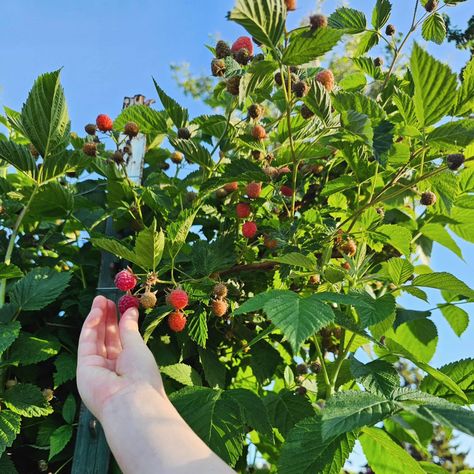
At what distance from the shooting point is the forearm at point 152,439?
Result: 80 cm

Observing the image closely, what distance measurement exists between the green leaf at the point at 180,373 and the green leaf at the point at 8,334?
0.99ft

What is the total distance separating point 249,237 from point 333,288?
25 centimetres

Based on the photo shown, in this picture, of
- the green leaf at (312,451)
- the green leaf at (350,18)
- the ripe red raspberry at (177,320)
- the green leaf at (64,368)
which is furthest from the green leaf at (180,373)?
the green leaf at (350,18)

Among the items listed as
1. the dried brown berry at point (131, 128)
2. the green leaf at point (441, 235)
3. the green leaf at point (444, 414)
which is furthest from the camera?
the green leaf at point (441, 235)

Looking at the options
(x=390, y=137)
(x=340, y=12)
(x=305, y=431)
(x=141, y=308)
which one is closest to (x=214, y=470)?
(x=305, y=431)

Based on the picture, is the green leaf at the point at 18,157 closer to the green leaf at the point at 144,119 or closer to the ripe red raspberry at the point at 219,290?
the green leaf at the point at 144,119

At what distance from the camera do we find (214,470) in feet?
2.55

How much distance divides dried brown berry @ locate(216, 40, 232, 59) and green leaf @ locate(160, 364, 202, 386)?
2.25 feet

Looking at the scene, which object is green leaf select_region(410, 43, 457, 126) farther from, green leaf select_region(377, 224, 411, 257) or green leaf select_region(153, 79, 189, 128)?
green leaf select_region(153, 79, 189, 128)

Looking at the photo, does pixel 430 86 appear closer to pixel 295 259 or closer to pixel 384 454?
pixel 295 259

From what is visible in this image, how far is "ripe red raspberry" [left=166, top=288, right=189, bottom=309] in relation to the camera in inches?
46.1

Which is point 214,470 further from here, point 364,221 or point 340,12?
point 340,12

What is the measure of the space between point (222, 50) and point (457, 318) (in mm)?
939

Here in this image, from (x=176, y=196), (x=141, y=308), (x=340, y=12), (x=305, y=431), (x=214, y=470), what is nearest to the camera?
(x=214, y=470)
